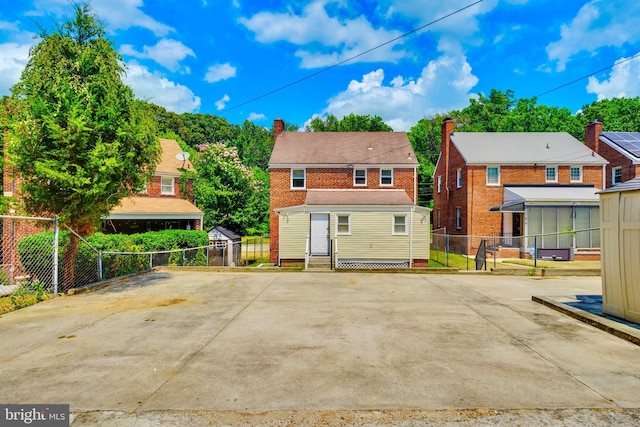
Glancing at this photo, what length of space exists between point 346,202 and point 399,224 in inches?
123

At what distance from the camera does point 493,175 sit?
2612 cm

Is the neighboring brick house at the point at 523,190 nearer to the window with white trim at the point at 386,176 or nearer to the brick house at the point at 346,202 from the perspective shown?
the brick house at the point at 346,202

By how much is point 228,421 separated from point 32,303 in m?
7.28

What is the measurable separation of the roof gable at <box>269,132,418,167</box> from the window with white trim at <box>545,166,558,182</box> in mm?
10118

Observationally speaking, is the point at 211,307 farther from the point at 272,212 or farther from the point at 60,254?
the point at 272,212

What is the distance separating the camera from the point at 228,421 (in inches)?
131

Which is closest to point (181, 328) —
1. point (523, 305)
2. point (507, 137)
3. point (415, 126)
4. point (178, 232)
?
point (523, 305)

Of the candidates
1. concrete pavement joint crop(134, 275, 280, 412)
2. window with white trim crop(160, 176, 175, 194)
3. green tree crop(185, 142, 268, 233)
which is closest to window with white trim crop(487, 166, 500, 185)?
green tree crop(185, 142, 268, 233)

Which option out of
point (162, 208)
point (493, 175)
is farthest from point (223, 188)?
point (493, 175)

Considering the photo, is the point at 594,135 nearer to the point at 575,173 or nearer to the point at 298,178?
the point at 575,173

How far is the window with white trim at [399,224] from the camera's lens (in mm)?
19672

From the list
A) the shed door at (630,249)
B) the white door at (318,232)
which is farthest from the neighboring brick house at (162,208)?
the shed door at (630,249)

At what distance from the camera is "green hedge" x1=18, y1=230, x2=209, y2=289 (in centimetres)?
1050

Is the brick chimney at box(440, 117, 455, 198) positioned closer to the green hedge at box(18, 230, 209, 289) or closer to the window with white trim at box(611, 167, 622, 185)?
the window with white trim at box(611, 167, 622, 185)
